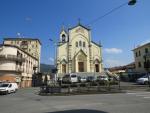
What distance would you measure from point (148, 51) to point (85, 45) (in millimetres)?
18047

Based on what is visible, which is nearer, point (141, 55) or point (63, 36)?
point (141, 55)

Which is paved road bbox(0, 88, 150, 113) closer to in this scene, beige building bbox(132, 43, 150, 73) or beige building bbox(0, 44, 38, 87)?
beige building bbox(0, 44, 38, 87)

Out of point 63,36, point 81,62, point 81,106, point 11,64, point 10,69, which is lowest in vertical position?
point 81,106

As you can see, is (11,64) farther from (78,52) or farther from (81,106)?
(81,106)

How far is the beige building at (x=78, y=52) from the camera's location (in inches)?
2336

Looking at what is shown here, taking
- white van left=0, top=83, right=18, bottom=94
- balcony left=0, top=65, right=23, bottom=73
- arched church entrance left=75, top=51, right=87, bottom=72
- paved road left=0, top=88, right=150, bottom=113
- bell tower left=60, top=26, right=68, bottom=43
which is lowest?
paved road left=0, top=88, right=150, bottom=113

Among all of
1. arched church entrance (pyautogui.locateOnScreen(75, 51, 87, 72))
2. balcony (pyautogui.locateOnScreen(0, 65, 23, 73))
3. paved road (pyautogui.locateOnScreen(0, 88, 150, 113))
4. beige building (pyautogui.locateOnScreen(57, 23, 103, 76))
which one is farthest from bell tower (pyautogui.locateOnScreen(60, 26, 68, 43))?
paved road (pyautogui.locateOnScreen(0, 88, 150, 113))

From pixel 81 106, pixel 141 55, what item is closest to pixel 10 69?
pixel 81 106

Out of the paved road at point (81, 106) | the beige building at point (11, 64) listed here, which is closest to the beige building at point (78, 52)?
the beige building at point (11, 64)

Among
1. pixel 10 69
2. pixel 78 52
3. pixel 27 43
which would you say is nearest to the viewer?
pixel 10 69

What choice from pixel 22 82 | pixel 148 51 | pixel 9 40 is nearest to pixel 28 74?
pixel 22 82

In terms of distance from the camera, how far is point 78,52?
60.1 metres

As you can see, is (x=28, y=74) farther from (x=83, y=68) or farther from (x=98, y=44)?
(x=98, y=44)

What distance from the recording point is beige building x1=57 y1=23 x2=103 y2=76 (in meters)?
59.3
